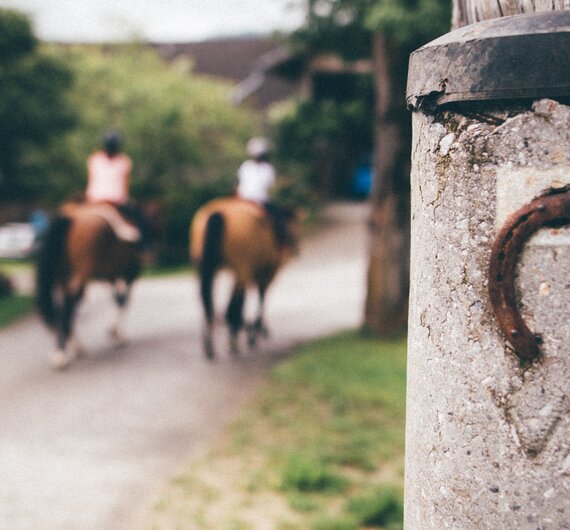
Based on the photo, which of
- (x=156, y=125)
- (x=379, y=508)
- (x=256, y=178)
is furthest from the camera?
(x=156, y=125)

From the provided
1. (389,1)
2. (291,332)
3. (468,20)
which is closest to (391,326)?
(291,332)

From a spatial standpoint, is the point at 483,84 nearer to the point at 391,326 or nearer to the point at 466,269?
the point at 466,269

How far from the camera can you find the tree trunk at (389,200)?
28.9 ft

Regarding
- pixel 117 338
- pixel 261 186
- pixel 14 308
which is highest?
pixel 261 186

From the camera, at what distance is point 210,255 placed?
7.87 m

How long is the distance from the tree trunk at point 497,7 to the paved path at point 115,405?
11.2 ft

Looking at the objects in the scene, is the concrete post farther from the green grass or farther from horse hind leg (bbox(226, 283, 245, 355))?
the green grass

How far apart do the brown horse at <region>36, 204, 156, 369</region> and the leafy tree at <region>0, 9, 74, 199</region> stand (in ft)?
15.5

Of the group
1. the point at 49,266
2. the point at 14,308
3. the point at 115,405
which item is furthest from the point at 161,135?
the point at 115,405

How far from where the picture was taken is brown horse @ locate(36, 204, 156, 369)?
768 cm

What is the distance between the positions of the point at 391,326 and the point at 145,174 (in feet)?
36.4

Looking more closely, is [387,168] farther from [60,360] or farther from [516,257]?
[516,257]

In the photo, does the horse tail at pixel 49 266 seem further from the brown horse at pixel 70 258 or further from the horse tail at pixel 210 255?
the horse tail at pixel 210 255

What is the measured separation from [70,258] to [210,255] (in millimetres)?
1441
